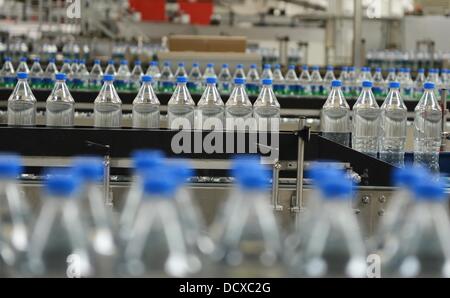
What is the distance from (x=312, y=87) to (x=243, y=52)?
150 centimetres

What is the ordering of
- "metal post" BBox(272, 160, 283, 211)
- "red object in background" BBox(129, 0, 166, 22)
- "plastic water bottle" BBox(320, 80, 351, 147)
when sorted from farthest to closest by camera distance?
"red object in background" BBox(129, 0, 166, 22)
"plastic water bottle" BBox(320, 80, 351, 147)
"metal post" BBox(272, 160, 283, 211)

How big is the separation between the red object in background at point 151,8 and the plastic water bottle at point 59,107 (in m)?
11.1

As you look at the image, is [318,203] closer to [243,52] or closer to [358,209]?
[358,209]

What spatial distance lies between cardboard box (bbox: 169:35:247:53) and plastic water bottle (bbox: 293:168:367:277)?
6.56 meters

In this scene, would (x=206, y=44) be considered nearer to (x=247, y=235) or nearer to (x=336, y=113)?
(x=336, y=113)

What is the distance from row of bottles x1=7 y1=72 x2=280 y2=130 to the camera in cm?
433

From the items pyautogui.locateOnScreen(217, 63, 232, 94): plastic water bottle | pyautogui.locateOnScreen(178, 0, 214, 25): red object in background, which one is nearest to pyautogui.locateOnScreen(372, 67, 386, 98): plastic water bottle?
pyautogui.locateOnScreen(217, 63, 232, 94): plastic water bottle

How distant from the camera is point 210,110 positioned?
4.45m

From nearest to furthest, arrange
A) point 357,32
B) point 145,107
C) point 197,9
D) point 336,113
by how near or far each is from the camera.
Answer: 1. point 145,107
2. point 336,113
3. point 357,32
4. point 197,9

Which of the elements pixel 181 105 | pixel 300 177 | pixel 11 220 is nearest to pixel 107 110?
pixel 181 105

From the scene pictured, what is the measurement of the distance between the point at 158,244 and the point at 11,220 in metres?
0.27

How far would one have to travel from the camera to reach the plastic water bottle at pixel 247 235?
1475 mm

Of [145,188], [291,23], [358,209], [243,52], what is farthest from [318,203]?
[291,23]

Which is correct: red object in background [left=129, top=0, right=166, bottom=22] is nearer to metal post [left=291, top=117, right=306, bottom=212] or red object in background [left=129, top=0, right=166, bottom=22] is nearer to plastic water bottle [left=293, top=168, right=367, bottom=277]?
metal post [left=291, top=117, right=306, bottom=212]
